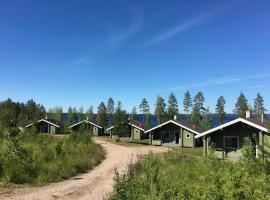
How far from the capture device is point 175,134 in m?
45.6

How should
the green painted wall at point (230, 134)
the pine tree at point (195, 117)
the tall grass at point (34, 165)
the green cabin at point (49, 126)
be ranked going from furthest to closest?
the pine tree at point (195, 117)
the green cabin at point (49, 126)
the green painted wall at point (230, 134)
the tall grass at point (34, 165)

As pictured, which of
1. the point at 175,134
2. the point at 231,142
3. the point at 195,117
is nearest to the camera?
the point at 231,142

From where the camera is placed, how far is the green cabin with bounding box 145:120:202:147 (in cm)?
4375

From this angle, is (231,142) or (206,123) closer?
(231,142)

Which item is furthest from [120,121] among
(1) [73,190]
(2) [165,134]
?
(1) [73,190]

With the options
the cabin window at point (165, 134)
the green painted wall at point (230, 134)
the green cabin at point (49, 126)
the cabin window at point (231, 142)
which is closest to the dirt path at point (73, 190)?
the green painted wall at point (230, 134)

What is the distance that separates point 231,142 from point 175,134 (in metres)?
15.2

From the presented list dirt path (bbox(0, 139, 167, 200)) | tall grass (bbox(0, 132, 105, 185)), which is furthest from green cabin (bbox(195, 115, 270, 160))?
dirt path (bbox(0, 139, 167, 200))

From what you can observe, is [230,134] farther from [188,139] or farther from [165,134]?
[165,134]

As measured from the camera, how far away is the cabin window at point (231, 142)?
30.4m

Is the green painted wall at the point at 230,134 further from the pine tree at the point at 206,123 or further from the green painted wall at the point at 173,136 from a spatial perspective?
the pine tree at the point at 206,123

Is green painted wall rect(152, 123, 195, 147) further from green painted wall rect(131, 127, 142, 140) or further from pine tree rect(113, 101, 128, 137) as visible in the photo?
green painted wall rect(131, 127, 142, 140)

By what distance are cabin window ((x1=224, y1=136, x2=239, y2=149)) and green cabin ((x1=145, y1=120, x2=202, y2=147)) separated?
11.5m

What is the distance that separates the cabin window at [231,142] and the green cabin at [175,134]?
11.5 meters
